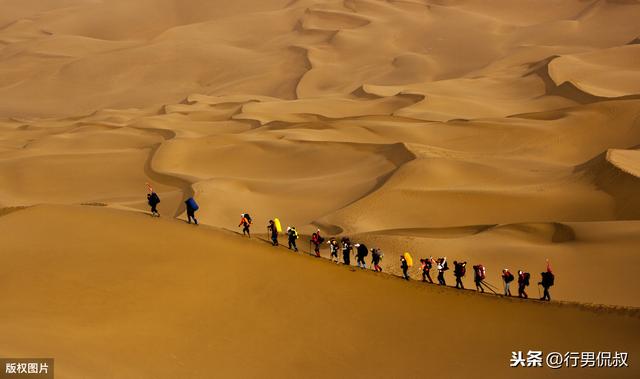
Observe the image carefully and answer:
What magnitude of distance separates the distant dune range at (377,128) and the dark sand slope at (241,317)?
10.4ft

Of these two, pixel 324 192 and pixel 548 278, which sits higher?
pixel 548 278

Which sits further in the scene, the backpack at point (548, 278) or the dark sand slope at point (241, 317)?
the backpack at point (548, 278)

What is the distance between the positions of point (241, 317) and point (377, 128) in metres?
20.1

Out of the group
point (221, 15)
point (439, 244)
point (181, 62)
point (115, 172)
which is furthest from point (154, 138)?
point (221, 15)

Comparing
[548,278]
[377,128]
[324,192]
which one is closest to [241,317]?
[548,278]

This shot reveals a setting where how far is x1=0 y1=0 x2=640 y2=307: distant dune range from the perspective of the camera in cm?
1645

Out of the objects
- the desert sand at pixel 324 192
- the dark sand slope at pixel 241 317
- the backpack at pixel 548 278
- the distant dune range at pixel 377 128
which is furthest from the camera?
the distant dune range at pixel 377 128

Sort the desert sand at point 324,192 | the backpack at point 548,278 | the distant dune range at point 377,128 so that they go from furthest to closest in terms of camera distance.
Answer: the distant dune range at point 377,128 < the backpack at point 548,278 < the desert sand at point 324,192

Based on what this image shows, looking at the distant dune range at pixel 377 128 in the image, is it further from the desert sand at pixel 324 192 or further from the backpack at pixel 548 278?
the backpack at pixel 548 278

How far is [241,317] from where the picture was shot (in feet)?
29.6

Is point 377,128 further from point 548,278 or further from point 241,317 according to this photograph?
point 241,317

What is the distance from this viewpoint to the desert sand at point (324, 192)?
859 cm

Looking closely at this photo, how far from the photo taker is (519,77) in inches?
1547

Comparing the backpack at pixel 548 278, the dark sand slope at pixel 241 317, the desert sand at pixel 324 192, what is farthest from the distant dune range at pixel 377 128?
the dark sand slope at pixel 241 317
